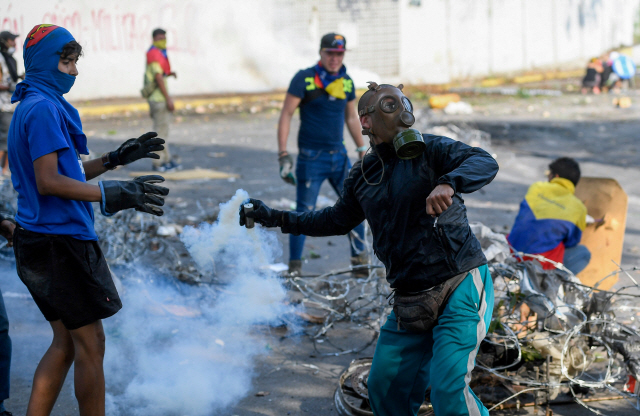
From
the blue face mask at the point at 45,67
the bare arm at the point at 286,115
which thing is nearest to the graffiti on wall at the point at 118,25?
the bare arm at the point at 286,115

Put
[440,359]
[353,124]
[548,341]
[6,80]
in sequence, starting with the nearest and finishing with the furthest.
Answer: [440,359] < [548,341] < [353,124] < [6,80]

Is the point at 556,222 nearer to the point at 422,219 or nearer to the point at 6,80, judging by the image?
the point at 422,219

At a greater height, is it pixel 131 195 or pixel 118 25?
pixel 118 25

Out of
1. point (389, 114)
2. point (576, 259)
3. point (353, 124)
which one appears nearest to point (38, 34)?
point (389, 114)

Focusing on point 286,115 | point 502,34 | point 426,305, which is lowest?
point 426,305

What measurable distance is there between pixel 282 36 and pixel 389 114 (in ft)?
59.5

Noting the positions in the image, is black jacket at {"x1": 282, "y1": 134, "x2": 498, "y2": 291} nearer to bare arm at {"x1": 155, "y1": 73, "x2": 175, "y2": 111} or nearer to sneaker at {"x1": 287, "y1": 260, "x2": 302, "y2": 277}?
sneaker at {"x1": 287, "y1": 260, "x2": 302, "y2": 277}

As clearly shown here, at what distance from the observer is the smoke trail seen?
3.55m

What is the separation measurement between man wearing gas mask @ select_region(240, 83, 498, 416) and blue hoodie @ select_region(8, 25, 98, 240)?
1251 millimetres

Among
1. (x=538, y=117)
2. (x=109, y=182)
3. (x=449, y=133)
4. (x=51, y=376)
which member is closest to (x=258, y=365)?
(x=51, y=376)

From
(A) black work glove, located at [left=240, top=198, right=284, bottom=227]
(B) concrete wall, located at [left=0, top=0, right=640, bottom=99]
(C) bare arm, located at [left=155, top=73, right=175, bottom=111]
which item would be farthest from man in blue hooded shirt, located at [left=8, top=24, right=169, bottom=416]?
(B) concrete wall, located at [left=0, top=0, right=640, bottom=99]

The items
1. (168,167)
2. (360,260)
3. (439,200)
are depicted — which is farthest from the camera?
(168,167)

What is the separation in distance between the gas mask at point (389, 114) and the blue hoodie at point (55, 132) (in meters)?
1.26

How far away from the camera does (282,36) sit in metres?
20.0
